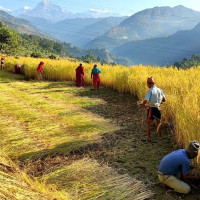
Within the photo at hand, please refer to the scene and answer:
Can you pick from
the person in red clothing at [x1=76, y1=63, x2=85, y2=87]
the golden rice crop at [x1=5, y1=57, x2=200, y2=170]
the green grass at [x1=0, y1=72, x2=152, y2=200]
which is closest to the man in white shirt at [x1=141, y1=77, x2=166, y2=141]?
the golden rice crop at [x1=5, y1=57, x2=200, y2=170]

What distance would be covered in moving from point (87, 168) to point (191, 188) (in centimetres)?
158

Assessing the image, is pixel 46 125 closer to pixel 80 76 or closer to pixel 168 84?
pixel 168 84

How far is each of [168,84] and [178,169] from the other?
4116mm

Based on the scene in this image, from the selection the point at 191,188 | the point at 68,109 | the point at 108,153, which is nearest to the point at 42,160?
the point at 108,153

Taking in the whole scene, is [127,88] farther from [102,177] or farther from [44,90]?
[102,177]

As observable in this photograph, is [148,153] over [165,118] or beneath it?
beneath

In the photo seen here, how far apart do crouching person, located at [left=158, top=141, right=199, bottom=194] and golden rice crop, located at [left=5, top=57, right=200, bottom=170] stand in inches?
22.1

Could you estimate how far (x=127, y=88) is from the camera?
34.3 ft

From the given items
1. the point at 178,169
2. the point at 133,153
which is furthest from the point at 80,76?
the point at 178,169

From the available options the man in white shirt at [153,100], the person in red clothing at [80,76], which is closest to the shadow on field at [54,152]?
the man in white shirt at [153,100]

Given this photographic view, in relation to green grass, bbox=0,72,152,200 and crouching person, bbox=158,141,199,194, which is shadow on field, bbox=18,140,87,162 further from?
crouching person, bbox=158,141,199,194

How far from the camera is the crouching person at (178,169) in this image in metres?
3.29

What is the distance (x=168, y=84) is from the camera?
7160 mm

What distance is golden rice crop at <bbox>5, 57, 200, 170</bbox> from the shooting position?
405cm
